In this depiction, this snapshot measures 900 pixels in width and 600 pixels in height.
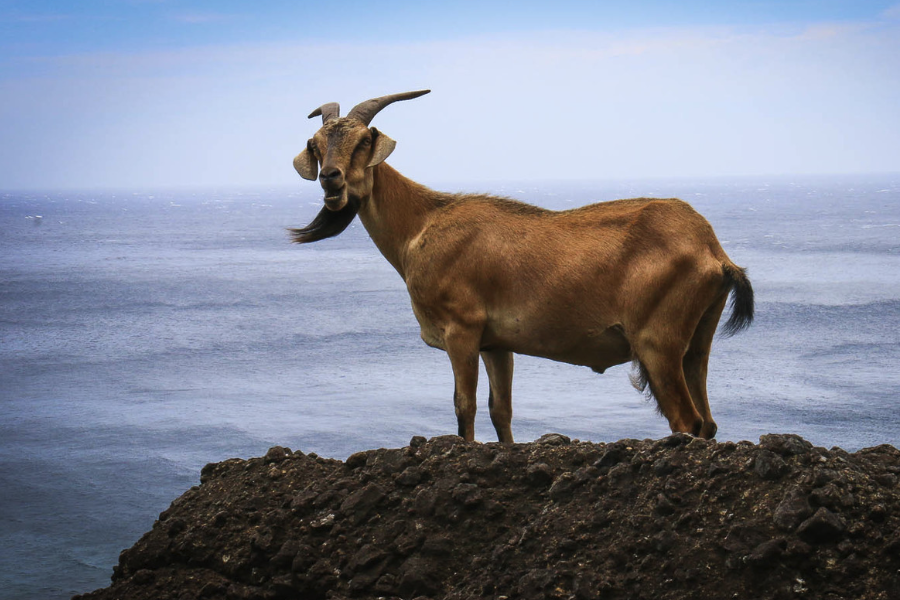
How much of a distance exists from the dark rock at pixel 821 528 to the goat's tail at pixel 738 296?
81.5 inches

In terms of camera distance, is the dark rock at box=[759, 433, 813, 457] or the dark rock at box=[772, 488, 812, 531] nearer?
the dark rock at box=[772, 488, 812, 531]

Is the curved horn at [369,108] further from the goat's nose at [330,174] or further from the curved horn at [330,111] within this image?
the goat's nose at [330,174]

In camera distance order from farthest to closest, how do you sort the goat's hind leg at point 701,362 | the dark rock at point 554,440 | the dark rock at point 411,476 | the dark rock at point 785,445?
the goat's hind leg at point 701,362 → the dark rock at point 554,440 → the dark rock at point 411,476 → the dark rock at point 785,445

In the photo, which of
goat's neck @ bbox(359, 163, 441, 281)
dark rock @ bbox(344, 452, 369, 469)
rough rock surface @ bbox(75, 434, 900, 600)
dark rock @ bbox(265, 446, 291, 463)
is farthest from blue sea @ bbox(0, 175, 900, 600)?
goat's neck @ bbox(359, 163, 441, 281)

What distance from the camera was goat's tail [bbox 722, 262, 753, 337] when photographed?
824cm

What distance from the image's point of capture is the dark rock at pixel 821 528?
21.1 ft

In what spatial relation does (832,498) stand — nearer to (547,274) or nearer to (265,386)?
(547,274)

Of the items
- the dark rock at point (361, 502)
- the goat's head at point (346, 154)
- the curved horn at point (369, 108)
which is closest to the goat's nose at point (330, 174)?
the goat's head at point (346, 154)

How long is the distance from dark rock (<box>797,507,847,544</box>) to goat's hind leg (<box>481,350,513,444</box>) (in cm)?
291

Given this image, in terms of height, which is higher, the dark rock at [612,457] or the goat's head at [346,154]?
the goat's head at [346,154]

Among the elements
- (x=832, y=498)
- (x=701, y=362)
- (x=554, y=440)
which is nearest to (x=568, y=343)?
(x=554, y=440)

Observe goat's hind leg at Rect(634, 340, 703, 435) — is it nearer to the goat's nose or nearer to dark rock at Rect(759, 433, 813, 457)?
dark rock at Rect(759, 433, 813, 457)

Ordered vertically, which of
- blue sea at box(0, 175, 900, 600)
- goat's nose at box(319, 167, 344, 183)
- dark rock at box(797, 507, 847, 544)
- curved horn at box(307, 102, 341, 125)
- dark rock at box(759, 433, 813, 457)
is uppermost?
curved horn at box(307, 102, 341, 125)

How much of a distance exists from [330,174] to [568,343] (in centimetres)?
216
